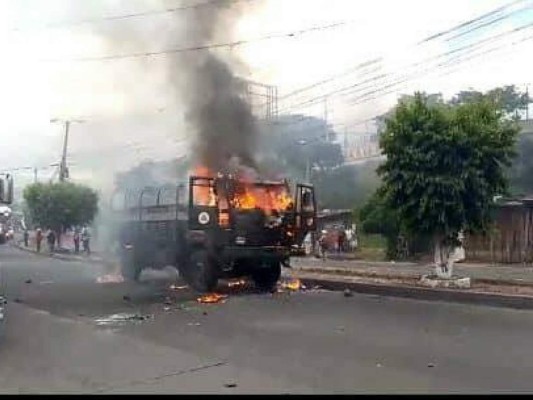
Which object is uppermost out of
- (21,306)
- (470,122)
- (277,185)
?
(470,122)

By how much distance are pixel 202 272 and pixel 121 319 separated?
364 centimetres

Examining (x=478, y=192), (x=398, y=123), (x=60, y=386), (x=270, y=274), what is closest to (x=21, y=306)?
(x=270, y=274)

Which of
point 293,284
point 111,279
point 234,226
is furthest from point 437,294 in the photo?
point 111,279

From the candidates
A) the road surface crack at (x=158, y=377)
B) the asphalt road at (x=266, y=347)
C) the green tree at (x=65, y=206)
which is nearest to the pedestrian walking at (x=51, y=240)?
the green tree at (x=65, y=206)

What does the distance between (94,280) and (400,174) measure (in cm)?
900

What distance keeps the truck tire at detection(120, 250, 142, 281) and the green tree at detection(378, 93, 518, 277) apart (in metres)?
7.29

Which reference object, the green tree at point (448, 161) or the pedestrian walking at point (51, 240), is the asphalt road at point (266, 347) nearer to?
the green tree at point (448, 161)

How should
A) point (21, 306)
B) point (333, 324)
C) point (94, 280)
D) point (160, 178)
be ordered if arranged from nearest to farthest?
point (333, 324) → point (21, 306) → point (160, 178) → point (94, 280)

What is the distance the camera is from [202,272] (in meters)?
13.5

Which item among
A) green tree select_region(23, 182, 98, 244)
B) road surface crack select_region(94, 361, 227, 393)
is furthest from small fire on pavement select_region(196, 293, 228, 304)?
green tree select_region(23, 182, 98, 244)

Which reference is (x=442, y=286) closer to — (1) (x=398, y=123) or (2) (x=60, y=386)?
(1) (x=398, y=123)

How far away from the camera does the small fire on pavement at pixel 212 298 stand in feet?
39.6

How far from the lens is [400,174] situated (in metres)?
12.8

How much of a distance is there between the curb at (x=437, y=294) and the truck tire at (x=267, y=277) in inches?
45.9
